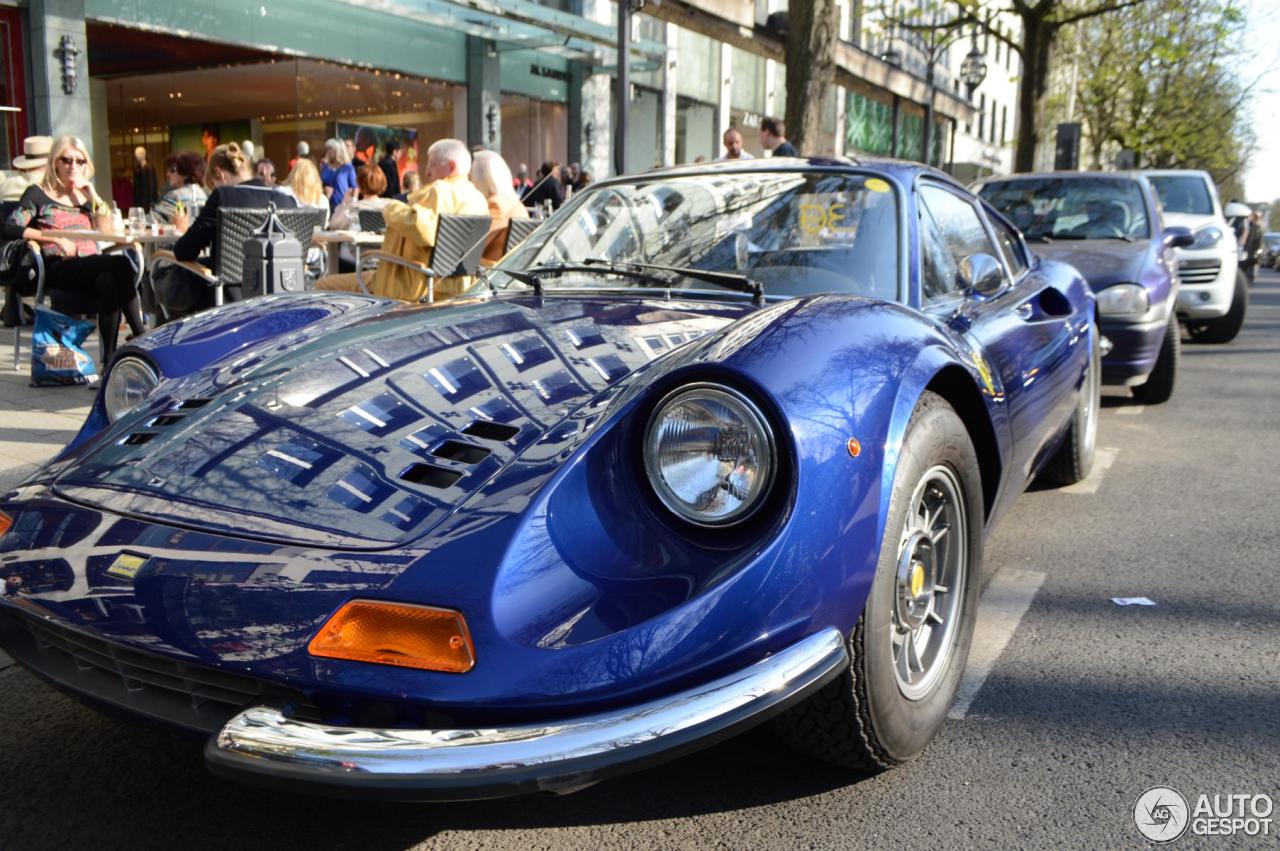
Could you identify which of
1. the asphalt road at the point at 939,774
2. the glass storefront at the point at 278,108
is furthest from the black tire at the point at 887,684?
the glass storefront at the point at 278,108

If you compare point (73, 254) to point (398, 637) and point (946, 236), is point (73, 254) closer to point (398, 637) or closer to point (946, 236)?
point (946, 236)

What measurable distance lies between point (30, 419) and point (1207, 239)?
9.16m

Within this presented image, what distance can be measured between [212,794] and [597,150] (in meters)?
19.4

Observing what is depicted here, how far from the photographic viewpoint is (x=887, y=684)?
209cm

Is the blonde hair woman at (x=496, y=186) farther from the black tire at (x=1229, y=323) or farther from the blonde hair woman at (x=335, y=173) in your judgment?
the black tire at (x=1229, y=323)

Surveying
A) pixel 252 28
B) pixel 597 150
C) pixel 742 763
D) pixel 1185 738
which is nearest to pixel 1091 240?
pixel 1185 738

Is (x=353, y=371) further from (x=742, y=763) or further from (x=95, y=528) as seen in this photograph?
(x=742, y=763)

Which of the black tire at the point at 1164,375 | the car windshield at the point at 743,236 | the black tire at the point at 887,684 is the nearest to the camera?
the black tire at the point at 887,684

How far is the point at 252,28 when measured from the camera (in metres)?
14.5

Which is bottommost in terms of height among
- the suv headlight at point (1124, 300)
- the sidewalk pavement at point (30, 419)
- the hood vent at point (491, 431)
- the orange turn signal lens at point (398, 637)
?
the sidewalk pavement at point (30, 419)

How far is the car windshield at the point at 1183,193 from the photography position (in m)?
10.6

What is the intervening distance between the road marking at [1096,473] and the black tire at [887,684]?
8.57 feet

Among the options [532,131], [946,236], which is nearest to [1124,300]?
[946,236]

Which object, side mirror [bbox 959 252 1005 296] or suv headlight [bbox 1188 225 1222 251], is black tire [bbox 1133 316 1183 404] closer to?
suv headlight [bbox 1188 225 1222 251]
